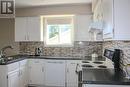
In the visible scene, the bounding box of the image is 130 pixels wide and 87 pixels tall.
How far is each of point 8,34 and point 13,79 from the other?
219cm


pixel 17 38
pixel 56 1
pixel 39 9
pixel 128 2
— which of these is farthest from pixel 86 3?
pixel 128 2

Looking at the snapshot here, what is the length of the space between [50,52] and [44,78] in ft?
2.90

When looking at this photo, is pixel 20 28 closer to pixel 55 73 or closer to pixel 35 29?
pixel 35 29

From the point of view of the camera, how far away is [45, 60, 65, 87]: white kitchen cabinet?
15.7 feet

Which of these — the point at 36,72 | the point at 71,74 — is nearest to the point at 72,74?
the point at 71,74

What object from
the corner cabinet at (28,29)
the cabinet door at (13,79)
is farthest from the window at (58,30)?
the cabinet door at (13,79)

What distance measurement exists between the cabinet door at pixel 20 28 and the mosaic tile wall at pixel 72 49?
35cm

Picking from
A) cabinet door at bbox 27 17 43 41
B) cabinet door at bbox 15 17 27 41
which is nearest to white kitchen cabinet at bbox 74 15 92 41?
cabinet door at bbox 27 17 43 41

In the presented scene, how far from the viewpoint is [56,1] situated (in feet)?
15.4

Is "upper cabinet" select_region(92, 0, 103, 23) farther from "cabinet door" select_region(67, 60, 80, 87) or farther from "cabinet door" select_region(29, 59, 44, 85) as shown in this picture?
"cabinet door" select_region(29, 59, 44, 85)

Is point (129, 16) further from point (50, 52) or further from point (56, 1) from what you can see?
point (50, 52)

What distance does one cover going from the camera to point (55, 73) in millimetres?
4848

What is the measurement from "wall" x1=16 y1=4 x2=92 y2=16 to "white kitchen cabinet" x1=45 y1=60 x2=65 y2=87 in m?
1.49

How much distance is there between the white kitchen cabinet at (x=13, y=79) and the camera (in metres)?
3.66
